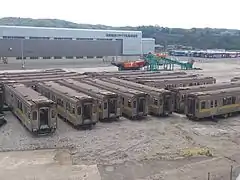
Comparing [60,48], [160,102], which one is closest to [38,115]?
[160,102]

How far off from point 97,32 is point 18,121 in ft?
249

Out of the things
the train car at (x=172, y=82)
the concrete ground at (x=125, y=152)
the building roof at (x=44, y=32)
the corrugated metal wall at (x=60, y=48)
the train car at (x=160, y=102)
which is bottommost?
the concrete ground at (x=125, y=152)

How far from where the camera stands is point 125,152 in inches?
874

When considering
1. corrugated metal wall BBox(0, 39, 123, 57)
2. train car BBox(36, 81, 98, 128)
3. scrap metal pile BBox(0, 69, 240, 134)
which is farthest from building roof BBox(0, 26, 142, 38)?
train car BBox(36, 81, 98, 128)

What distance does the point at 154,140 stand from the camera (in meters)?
24.9

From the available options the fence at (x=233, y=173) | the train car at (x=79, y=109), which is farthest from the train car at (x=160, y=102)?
the fence at (x=233, y=173)

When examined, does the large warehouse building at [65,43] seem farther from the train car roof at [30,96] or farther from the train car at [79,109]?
the train car at [79,109]

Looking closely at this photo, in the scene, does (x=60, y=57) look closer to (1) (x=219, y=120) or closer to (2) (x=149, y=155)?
(1) (x=219, y=120)

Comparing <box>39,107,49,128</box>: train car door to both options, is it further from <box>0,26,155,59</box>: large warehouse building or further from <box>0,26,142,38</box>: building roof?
<box>0,26,142,38</box>: building roof

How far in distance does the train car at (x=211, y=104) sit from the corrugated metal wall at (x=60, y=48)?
67204 mm

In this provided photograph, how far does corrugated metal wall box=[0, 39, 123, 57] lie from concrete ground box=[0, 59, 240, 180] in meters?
62.7

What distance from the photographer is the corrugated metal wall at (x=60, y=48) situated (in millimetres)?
88750

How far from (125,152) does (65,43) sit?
76683 mm

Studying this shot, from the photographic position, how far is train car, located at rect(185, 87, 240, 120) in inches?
1184
